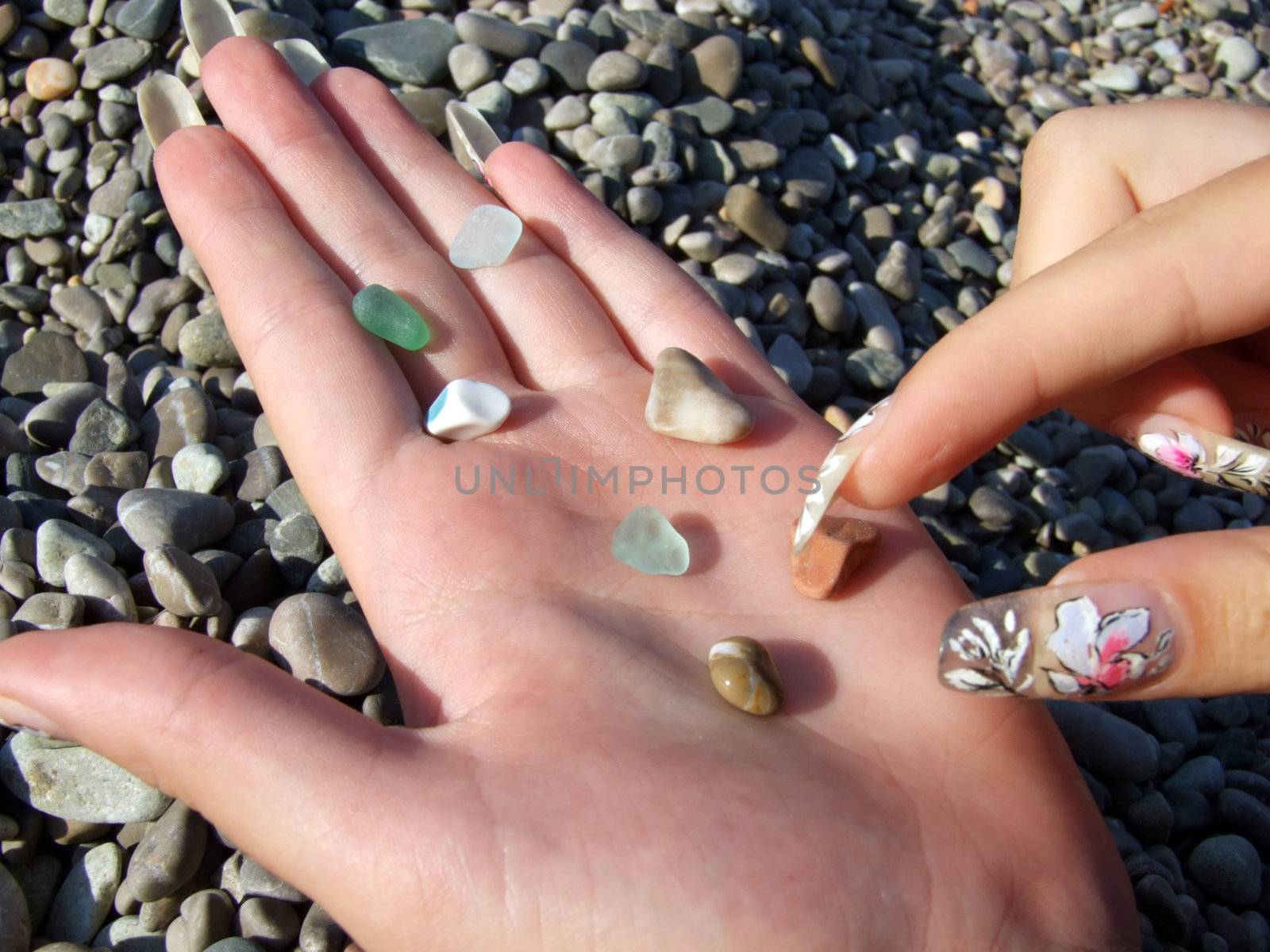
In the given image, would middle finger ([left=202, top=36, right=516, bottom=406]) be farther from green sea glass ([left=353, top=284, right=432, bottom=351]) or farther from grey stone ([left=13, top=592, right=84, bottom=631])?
grey stone ([left=13, top=592, right=84, bottom=631])

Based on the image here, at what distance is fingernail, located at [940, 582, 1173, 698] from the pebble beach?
0.69 metres

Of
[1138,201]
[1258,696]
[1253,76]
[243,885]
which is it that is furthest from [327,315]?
[1253,76]

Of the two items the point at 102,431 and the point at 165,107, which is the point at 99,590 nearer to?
the point at 102,431

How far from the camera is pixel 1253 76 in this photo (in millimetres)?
4641

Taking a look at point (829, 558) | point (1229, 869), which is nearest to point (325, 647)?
point (829, 558)

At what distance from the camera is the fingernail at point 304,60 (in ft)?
8.40

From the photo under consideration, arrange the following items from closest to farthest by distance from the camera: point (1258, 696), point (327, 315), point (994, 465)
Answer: point (327, 315) < point (1258, 696) < point (994, 465)

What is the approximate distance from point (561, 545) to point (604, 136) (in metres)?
1.73

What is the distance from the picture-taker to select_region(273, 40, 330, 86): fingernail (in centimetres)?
256

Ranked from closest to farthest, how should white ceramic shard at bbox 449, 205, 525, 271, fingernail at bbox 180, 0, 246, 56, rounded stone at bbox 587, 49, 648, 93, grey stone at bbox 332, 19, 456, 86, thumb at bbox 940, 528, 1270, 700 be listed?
1. thumb at bbox 940, 528, 1270, 700
2. white ceramic shard at bbox 449, 205, 525, 271
3. fingernail at bbox 180, 0, 246, 56
4. grey stone at bbox 332, 19, 456, 86
5. rounded stone at bbox 587, 49, 648, 93

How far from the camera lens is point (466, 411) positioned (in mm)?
1848

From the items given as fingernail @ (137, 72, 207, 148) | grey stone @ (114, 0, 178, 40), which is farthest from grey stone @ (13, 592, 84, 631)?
grey stone @ (114, 0, 178, 40)

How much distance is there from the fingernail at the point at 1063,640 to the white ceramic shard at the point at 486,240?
129 cm

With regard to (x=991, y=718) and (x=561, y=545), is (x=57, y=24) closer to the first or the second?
(x=561, y=545)
